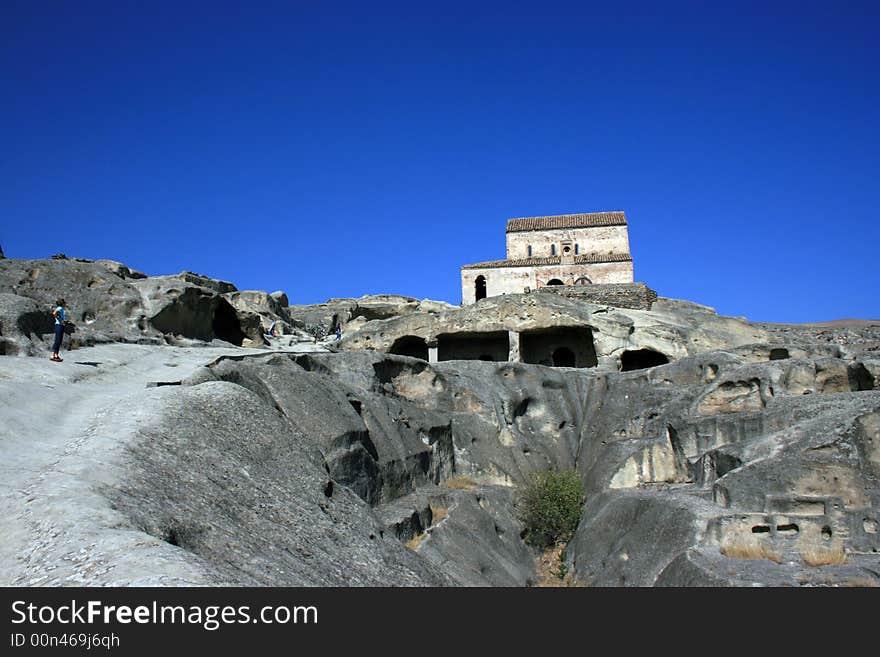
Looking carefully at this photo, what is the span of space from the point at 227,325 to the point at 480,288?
17.0m

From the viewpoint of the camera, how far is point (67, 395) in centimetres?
1147

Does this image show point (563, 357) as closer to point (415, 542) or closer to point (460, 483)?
point (460, 483)

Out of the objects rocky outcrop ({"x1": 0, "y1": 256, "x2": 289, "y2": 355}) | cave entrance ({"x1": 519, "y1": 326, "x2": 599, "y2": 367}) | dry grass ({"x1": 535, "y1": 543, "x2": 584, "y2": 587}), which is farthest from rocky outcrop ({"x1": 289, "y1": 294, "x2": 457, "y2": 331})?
dry grass ({"x1": 535, "y1": 543, "x2": 584, "y2": 587})

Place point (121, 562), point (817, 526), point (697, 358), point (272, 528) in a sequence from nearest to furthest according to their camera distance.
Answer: point (121, 562) < point (272, 528) < point (817, 526) < point (697, 358)

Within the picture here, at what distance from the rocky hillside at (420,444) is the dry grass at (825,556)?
0.04m

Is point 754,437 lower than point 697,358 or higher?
lower

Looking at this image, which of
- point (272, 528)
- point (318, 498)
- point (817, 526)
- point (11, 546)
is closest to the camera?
point (11, 546)

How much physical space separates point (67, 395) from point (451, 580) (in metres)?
6.67

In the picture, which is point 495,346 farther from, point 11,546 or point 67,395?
point 11,546

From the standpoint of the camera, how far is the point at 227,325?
2644 centimetres

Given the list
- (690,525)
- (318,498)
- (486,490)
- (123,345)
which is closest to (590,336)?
(486,490)

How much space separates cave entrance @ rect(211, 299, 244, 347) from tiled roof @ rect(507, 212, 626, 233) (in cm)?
2305

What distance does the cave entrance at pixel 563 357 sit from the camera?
92.0ft

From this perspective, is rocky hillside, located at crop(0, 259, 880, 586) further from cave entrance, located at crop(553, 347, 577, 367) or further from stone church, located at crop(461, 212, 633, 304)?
stone church, located at crop(461, 212, 633, 304)
